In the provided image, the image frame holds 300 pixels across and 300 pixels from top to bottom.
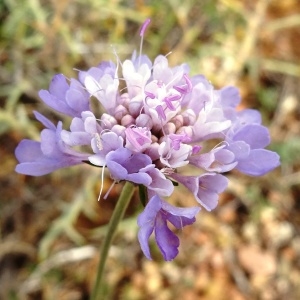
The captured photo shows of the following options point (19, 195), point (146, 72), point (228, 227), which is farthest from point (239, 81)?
point (146, 72)

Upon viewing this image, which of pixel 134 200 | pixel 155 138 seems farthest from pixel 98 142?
pixel 134 200

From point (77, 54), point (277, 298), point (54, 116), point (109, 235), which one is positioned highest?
point (109, 235)

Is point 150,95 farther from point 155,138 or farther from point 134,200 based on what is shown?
point 134,200

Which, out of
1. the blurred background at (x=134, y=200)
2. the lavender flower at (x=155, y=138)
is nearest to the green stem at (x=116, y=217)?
the lavender flower at (x=155, y=138)

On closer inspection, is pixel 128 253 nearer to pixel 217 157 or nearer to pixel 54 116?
pixel 54 116

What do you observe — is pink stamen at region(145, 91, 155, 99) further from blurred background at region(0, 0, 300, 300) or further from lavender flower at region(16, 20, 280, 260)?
blurred background at region(0, 0, 300, 300)

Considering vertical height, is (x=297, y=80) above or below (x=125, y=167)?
below
